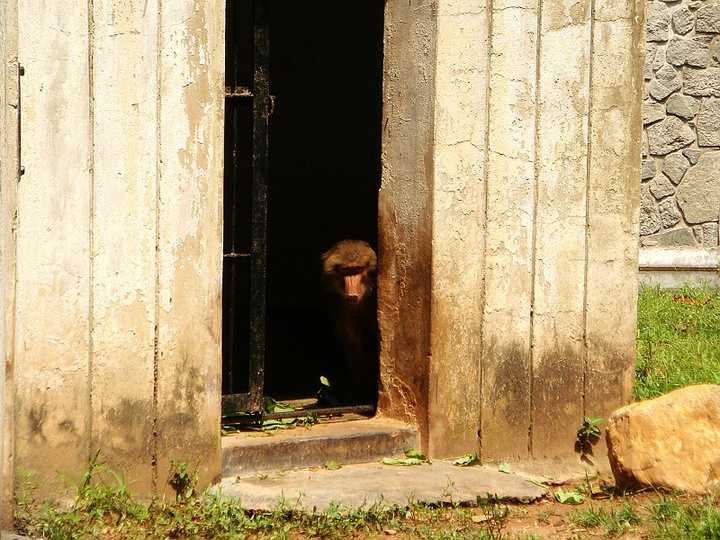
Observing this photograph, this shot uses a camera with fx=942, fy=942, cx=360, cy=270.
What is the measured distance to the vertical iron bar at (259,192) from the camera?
4.73m

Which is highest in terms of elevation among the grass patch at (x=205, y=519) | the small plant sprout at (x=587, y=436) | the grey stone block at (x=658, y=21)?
the grey stone block at (x=658, y=21)

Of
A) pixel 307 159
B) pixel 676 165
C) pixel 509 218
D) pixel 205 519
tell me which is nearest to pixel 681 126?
A: pixel 676 165

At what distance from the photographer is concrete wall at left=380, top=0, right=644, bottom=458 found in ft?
15.9

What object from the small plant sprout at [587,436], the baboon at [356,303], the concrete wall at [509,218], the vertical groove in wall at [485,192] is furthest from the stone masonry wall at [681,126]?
the vertical groove in wall at [485,192]

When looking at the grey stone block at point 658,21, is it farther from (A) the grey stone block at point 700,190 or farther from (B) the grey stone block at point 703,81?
(A) the grey stone block at point 700,190

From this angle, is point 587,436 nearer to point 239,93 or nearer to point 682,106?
point 239,93

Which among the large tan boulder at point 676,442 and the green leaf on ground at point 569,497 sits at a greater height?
the large tan boulder at point 676,442

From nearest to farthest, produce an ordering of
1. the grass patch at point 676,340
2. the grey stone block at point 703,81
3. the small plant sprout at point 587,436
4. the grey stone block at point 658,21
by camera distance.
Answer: the small plant sprout at point 587,436, the grass patch at point 676,340, the grey stone block at point 658,21, the grey stone block at point 703,81

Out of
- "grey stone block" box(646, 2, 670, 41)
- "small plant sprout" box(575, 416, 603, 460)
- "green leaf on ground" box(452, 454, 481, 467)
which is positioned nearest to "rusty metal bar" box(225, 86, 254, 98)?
"green leaf on ground" box(452, 454, 481, 467)

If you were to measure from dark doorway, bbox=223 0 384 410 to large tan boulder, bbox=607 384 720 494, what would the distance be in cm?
341

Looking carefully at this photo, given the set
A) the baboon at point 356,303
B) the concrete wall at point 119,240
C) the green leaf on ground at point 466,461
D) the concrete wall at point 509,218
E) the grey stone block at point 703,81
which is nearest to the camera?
the concrete wall at point 119,240

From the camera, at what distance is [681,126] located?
30.7 feet

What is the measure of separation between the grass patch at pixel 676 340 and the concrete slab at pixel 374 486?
1489mm

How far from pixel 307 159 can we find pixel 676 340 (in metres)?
3.70
